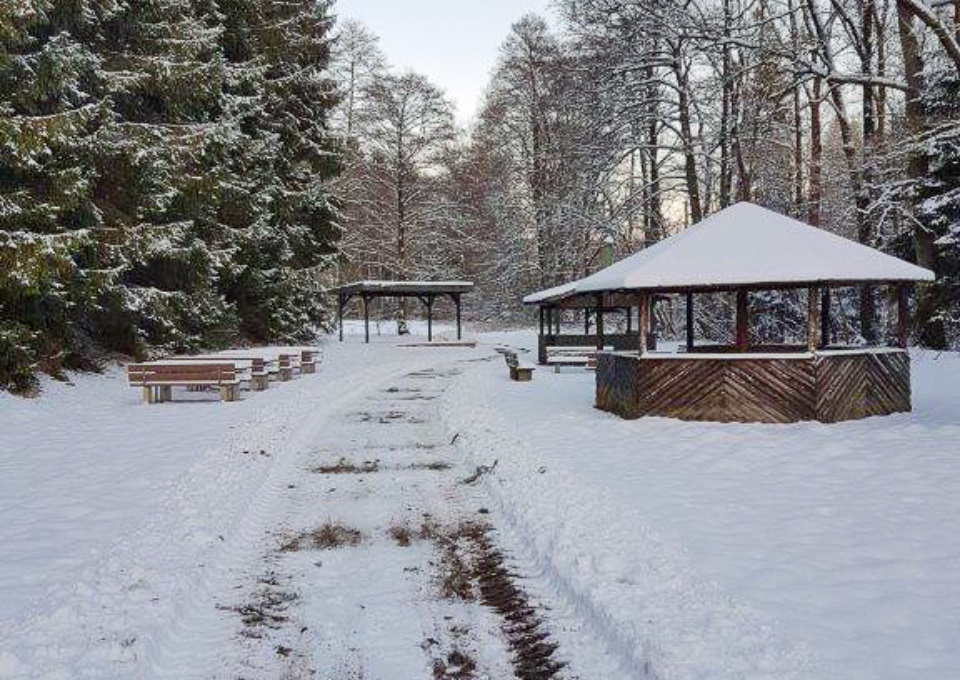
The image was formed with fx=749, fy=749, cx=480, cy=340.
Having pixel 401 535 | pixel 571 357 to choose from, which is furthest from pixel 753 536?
pixel 571 357

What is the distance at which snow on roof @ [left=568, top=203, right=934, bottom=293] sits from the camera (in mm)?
12242

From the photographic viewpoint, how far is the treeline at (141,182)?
13.3 m

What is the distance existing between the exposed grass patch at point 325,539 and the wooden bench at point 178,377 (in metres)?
9.47

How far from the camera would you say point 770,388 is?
12531 mm

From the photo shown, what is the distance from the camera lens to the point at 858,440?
10625 mm

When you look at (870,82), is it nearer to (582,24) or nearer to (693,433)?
(693,433)

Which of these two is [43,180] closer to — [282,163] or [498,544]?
[498,544]

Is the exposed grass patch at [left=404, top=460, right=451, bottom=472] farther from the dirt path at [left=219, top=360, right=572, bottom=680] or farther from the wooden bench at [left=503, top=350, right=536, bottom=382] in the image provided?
the wooden bench at [left=503, top=350, right=536, bottom=382]

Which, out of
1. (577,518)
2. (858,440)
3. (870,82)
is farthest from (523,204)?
(577,518)

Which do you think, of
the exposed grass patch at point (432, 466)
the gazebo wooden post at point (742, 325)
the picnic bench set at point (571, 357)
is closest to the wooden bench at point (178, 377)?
the exposed grass patch at point (432, 466)

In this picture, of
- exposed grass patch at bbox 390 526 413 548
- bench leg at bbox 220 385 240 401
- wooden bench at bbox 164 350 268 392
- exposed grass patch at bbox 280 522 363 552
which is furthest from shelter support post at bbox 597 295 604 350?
exposed grass patch at bbox 280 522 363 552

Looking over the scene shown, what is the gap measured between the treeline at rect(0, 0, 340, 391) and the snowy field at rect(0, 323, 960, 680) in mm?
3859

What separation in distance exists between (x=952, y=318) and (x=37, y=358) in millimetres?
22410

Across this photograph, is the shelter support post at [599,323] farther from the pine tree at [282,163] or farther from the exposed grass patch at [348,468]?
the exposed grass patch at [348,468]
